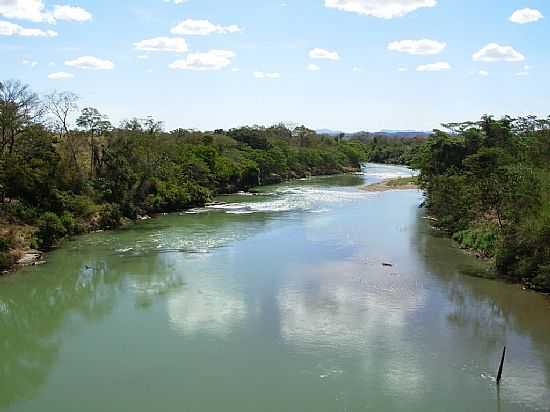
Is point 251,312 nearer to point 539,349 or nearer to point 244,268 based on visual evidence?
point 244,268

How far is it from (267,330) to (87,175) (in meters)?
24.8

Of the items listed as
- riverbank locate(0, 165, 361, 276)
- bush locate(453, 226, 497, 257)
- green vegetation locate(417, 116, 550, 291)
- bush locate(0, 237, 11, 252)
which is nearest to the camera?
green vegetation locate(417, 116, 550, 291)

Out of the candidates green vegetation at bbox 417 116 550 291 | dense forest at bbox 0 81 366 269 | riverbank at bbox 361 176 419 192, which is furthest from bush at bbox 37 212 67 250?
riverbank at bbox 361 176 419 192

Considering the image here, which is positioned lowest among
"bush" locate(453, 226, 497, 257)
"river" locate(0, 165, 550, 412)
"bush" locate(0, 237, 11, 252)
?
"river" locate(0, 165, 550, 412)

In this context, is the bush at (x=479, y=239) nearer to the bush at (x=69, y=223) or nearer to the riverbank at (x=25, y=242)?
the riverbank at (x=25, y=242)

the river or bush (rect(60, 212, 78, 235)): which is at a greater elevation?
bush (rect(60, 212, 78, 235))

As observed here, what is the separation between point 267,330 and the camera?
16719 millimetres

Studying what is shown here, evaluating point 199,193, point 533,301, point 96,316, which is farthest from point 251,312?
point 199,193

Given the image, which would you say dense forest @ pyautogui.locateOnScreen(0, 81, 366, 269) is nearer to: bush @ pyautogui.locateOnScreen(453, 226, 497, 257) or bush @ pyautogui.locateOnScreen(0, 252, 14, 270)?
bush @ pyautogui.locateOnScreen(0, 252, 14, 270)

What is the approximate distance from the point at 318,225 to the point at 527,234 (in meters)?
16.9

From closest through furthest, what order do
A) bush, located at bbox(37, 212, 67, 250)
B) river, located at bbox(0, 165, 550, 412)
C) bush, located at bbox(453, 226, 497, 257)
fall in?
river, located at bbox(0, 165, 550, 412), bush, located at bbox(453, 226, 497, 257), bush, located at bbox(37, 212, 67, 250)

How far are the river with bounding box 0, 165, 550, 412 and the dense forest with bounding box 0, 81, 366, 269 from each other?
261 cm

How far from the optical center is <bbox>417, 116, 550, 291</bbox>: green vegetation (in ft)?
67.0

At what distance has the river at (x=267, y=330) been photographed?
12.8 m
